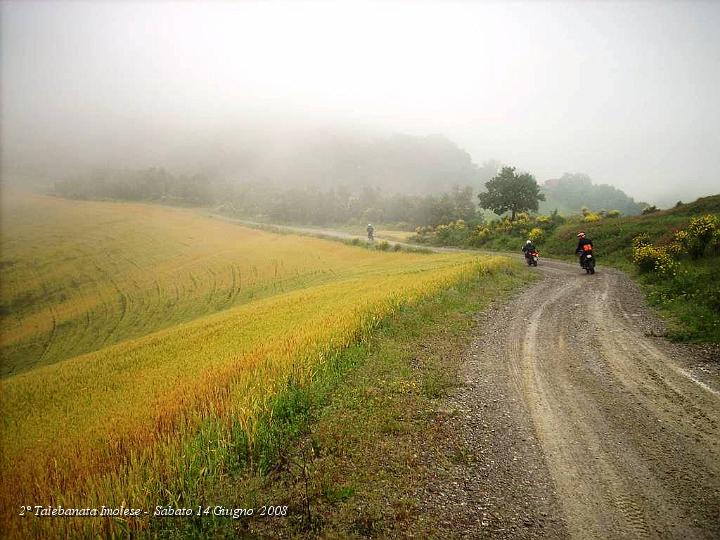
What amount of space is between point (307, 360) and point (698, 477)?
6.55m

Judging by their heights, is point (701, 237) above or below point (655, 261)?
above

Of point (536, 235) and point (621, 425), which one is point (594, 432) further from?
point (536, 235)

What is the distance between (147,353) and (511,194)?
5231 cm

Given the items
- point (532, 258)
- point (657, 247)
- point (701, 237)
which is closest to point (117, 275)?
point (532, 258)

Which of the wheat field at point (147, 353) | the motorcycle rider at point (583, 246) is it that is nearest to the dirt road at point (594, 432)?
the wheat field at point (147, 353)

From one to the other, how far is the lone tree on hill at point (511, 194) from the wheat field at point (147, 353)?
2731 cm

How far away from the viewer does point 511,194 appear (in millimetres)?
51438

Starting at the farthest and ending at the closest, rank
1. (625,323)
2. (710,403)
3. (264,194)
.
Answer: (264,194) < (625,323) < (710,403)

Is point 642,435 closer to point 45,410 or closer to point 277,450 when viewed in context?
point 277,450

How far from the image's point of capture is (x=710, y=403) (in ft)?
18.3

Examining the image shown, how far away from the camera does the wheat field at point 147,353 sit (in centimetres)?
485

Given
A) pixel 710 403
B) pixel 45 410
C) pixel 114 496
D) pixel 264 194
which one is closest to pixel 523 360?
pixel 710 403

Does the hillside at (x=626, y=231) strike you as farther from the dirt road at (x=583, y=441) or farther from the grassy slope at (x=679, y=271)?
the dirt road at (x=583, y=441)

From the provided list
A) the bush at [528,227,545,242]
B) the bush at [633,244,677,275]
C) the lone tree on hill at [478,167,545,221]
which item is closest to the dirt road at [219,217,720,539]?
the bush at [633,244,677,275]
